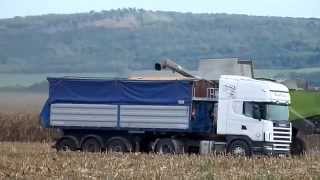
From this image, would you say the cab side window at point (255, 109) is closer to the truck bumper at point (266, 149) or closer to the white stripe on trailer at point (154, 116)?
the truck bumper at point (266, 149)

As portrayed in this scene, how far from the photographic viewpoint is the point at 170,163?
19828mm

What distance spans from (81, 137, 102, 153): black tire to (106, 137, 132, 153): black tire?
1.12 feet

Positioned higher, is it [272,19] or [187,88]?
[272,19]

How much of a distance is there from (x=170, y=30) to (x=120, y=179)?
366ft

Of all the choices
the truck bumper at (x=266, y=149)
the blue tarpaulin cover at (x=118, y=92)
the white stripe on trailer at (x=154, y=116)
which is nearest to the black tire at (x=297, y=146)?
the truck bumper at (x=266, y=149)

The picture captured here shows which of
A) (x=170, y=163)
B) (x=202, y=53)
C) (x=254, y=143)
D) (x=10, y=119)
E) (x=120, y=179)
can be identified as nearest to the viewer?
(x=120, y=179)

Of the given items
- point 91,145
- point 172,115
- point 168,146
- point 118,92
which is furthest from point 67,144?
point 172,115

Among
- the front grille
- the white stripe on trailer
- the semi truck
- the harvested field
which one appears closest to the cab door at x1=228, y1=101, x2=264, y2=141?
the semi truck

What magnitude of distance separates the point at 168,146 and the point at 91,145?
10.2ft

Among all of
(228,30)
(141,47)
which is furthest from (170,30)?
(141,47)

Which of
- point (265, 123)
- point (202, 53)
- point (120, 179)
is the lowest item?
point (120, 179)

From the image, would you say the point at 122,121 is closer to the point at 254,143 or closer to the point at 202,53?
the point at 254,143

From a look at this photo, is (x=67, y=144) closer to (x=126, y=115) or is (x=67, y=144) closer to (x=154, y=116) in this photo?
(x=126, y=115)

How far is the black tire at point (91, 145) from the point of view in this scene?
2975cm
